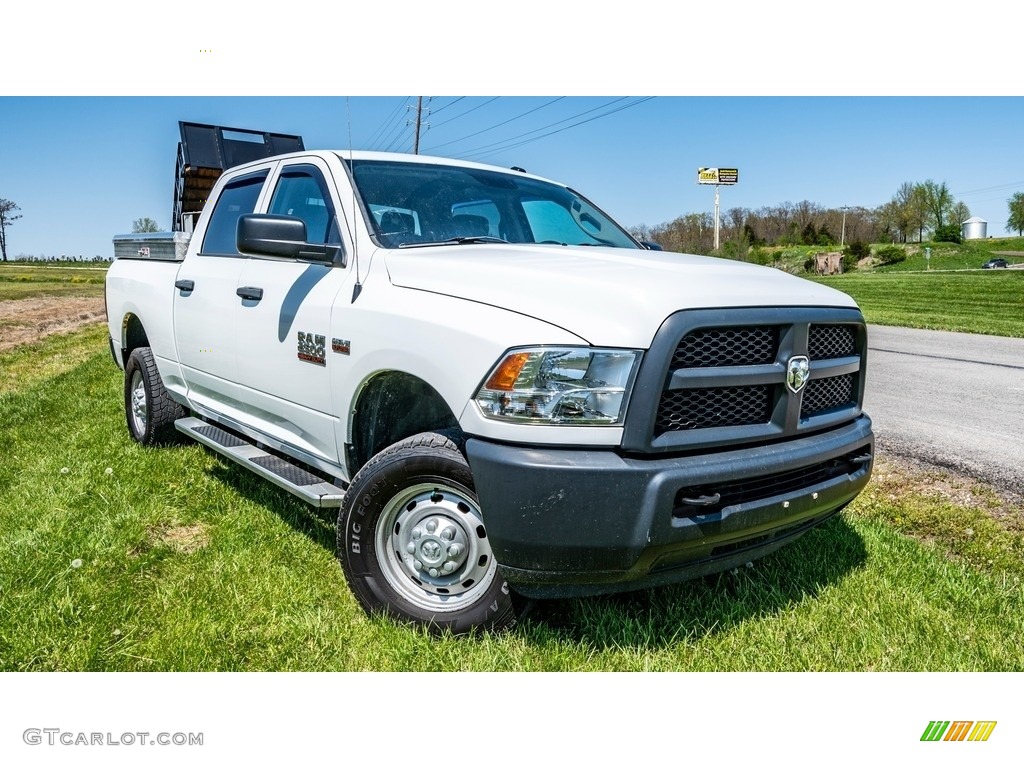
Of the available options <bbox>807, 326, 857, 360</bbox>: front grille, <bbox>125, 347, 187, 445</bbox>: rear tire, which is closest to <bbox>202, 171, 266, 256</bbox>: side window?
<bbox>125, 347, 187, 445</bbox>: rear tire

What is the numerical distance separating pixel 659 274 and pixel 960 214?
6252 millimetres

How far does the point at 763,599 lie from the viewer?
333 cm

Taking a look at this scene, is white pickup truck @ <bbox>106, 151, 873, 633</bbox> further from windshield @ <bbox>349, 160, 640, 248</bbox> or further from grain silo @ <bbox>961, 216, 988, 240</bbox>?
grain silo @ <bbox>961, 216, 988, 240</bbox>

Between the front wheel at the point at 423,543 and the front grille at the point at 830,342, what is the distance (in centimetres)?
146

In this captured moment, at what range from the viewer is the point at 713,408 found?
2701mm

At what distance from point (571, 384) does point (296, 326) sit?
1667 millimetres

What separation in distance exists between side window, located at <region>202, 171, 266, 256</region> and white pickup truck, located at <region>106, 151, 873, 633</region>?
0.54m

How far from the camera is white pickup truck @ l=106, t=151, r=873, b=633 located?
2.51m

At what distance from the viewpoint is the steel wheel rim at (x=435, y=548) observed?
2.89 m

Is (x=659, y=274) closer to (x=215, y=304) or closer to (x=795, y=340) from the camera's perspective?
(x=795, y=340)

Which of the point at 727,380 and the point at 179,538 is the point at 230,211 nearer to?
the point at 179,538

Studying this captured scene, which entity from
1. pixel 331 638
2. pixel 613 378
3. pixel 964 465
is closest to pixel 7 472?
pixel 331 638

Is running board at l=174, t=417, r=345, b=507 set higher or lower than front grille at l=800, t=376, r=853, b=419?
lower

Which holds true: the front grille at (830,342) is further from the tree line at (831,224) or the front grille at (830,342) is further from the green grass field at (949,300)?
the green grass field at (949,300)
